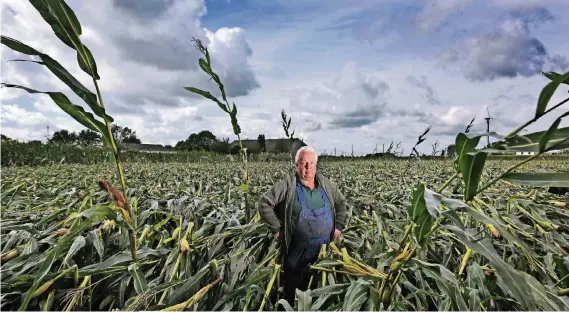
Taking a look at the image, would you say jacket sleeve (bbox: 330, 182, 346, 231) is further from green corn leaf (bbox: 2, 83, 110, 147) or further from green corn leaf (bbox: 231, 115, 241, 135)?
green corn leaf (bbox: 2, 83, 110, 147)

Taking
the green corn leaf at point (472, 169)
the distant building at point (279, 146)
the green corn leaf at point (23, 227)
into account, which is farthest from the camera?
the distant building at point (279, 146)

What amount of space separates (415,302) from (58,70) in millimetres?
1917

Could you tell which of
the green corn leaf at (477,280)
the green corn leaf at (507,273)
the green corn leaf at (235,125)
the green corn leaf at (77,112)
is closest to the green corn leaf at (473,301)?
the green corn leaf at (477,280)

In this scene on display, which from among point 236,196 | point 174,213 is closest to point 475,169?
point 174,213

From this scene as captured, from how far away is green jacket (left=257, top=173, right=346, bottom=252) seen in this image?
2.49m

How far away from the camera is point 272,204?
2.64 meters

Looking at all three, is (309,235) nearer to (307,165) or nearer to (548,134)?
(307,165)

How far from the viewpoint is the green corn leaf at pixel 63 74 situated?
136 cm

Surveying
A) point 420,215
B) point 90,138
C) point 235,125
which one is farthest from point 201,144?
point 420,215

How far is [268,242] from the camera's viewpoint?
2.45 meters

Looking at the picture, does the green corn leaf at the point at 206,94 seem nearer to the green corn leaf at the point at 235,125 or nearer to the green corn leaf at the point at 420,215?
the green corn leaf at the point at 235,125

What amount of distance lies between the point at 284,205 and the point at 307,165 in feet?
1.19

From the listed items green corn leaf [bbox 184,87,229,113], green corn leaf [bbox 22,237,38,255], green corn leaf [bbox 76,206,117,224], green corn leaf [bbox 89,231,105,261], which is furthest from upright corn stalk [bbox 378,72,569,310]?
green corn leaf [bbox 22,237,38,255]

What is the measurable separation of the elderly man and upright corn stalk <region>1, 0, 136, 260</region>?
124 cm
